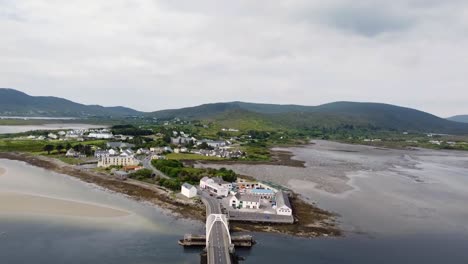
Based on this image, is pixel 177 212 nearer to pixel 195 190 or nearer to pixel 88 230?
pixel 195 190

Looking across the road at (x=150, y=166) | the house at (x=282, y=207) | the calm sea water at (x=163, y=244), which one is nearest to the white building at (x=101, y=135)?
the road at (x=150, y=166)

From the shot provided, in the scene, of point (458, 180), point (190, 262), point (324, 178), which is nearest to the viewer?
point (190, 262)

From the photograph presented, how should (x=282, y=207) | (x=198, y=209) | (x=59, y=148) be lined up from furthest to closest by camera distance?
(x=59, y=148), (x=198, y=209), (x=282, y=207)

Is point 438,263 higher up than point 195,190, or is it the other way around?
point 195,190

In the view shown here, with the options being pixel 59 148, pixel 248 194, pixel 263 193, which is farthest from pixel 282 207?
pixel 59 148

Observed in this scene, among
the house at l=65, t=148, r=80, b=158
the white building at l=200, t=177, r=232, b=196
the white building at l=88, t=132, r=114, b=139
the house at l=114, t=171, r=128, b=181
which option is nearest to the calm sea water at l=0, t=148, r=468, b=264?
the white building at l=200, t=177, r=232, b=196

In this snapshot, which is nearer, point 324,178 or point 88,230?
point 88,230

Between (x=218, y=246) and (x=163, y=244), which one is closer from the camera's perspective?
(x=218, y=246)

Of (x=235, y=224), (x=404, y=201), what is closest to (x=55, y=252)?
(x=235, y=224)

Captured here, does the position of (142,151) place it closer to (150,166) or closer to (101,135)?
(150,166)
